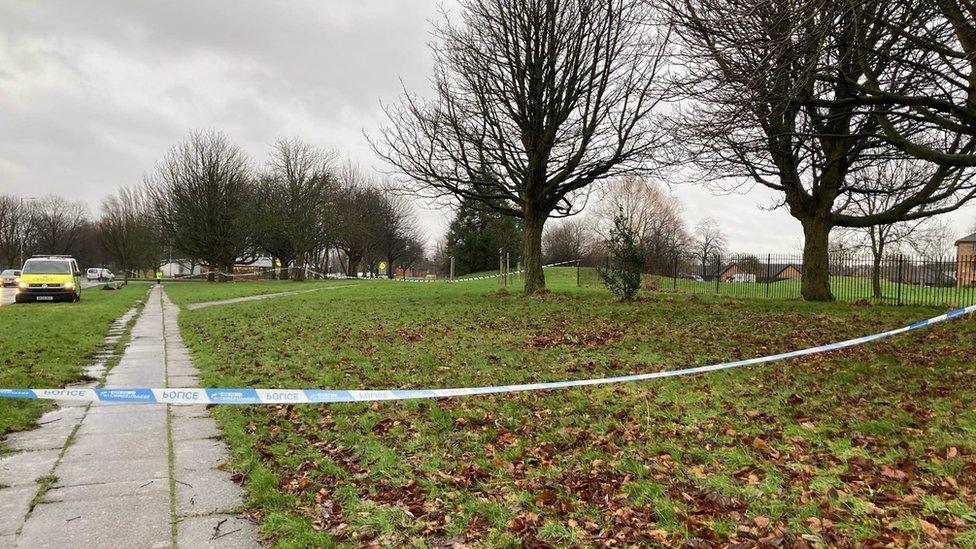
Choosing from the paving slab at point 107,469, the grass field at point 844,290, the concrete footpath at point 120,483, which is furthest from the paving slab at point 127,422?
the grass field at point 844,290

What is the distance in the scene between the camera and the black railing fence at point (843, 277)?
1909cm

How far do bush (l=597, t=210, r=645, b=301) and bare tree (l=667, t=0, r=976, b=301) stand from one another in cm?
292

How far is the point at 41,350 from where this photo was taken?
10.1 metres

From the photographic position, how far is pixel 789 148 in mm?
14555

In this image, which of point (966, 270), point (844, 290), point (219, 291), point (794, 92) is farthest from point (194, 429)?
point (219, 291)

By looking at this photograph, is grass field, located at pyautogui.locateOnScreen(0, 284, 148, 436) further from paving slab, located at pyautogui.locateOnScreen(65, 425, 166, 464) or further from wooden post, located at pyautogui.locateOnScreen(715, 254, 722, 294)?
wooden post, located at pyautogui.locateOnScreen(715, 254, 722, 294)

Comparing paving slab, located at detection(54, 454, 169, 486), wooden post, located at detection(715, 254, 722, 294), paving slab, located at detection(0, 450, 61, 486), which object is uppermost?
wooden post, located at detection(715, 254, 722, 294)

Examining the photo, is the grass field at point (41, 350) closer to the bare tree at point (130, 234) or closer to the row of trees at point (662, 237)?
the row of trees at point (662, 237)

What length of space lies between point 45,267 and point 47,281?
3.06ft

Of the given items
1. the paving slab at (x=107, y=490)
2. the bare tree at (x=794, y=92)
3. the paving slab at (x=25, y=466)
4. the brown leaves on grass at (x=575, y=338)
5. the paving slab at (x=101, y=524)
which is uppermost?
the bare tree at (x=794, y=92)

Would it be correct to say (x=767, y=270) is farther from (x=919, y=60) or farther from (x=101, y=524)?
(x=101, y=524)

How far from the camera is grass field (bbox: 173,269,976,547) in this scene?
11.4 ft

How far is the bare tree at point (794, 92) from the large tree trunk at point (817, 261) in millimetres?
30

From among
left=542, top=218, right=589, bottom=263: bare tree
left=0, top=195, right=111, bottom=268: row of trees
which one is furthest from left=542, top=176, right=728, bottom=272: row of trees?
left=0, top=195, right=111, bottom=268: row of trees
